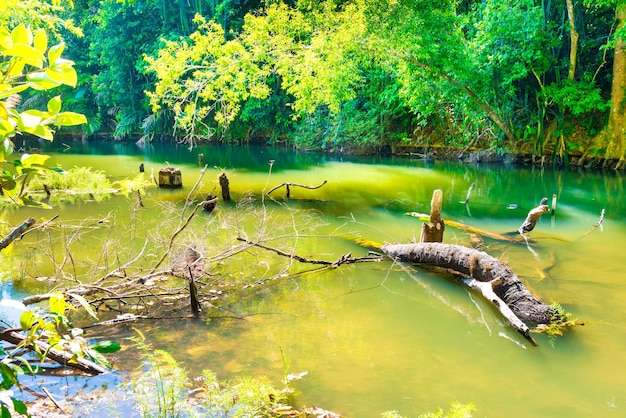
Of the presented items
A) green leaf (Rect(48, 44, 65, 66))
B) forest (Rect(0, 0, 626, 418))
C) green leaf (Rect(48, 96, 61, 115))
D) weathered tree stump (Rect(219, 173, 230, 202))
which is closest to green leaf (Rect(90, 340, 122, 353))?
forest (Rect(0, 0, 626, 418))

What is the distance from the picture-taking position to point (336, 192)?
14.1 meters

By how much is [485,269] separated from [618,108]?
14.5m

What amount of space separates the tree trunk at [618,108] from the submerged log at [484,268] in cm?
1356

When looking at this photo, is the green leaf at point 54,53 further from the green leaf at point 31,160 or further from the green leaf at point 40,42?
the green leaf at point 31,160

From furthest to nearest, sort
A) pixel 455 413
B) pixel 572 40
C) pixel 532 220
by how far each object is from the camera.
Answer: pixel 572 40 < pixel 532 220 < pixel 455 413

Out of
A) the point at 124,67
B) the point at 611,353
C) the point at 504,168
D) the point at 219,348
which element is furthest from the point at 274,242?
the point at 124,67

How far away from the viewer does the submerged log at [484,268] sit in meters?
5.54

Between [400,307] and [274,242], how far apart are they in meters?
3.06

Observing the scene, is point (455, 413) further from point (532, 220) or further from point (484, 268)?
point (532, 220)

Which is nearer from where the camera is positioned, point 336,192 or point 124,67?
point 336,192

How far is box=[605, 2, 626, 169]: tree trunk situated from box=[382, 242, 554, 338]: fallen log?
1357 centimetres

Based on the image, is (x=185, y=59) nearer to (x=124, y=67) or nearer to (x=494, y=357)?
(x=494, y=357)

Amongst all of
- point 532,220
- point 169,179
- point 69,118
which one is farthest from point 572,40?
point 69,118

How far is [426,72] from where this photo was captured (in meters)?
17.8
